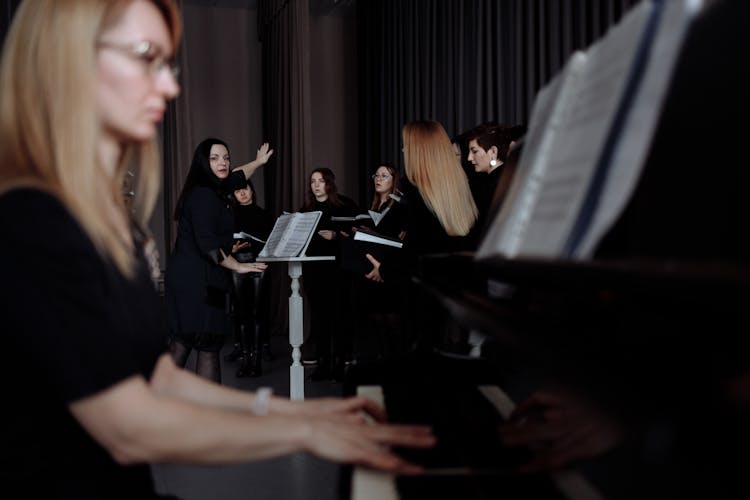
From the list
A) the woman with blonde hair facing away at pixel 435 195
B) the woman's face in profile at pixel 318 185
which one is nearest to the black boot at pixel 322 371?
the woman's face in profile at pixel 318 185

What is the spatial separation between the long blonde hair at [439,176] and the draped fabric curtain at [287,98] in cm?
349

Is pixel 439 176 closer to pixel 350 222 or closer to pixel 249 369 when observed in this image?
pixel 350 222

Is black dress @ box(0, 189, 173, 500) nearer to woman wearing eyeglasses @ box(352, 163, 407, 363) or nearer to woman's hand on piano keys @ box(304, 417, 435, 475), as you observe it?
woman's hand on piano keys @ box(304, 417, 435, 475)

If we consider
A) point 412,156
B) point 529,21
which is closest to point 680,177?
point 412,156

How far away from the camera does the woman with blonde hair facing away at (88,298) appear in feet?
2.64

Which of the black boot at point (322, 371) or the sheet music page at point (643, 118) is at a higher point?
the sheet music page at point (643, 118)

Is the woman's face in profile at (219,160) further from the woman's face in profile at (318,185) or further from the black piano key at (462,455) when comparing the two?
the black piano key at (462,455)

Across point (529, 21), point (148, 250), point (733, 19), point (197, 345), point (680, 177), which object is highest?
point (529, 21)

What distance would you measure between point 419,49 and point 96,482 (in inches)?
248

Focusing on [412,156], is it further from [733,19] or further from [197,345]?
[733,19]

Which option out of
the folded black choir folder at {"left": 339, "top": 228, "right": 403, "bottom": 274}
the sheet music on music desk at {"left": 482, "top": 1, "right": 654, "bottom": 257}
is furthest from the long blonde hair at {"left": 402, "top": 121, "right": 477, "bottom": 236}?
the sheet music on music desk at {"left": 482, "top": 1, "right": 654, "bottom": 257}

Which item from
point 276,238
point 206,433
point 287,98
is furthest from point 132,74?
point 287,98

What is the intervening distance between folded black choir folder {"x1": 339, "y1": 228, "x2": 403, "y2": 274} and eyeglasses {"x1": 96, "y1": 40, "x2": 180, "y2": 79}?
3.26m

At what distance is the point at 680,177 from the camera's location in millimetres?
841
